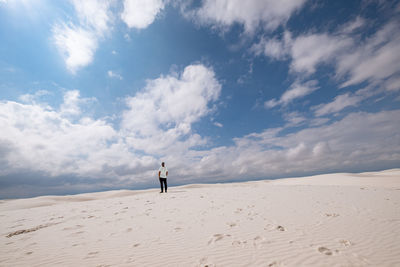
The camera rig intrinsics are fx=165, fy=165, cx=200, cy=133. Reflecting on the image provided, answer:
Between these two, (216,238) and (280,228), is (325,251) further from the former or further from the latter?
(216,238)

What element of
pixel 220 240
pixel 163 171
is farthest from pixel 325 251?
pixel 163 171

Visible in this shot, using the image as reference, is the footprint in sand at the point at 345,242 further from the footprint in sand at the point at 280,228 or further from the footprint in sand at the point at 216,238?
the footprint in sand at the point at 216,238

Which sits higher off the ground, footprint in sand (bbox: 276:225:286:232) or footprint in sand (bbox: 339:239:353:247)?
footprint in sand (bbox: 276:225:286:232)

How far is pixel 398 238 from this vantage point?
5184 mm

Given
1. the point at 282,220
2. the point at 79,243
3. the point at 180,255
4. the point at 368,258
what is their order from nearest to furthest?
the point at 368,258, the point at 180,255, the point at 79,243, the point at 282,220

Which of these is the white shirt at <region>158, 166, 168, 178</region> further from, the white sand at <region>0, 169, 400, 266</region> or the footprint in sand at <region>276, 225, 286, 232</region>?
the footprint in sand at <region>276, 225, 286, 232</region>

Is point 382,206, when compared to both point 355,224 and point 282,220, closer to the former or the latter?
point 355,224

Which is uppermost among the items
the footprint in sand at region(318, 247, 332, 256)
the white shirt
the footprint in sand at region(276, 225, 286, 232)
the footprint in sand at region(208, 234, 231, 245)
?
the white shirt

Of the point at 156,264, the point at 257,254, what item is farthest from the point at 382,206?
the point at 156,264

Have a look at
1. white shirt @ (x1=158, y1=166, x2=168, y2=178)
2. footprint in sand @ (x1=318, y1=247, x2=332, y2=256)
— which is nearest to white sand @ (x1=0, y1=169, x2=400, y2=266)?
footprint in sand @ (x1=318, y1=247, x2=332, y2=256)

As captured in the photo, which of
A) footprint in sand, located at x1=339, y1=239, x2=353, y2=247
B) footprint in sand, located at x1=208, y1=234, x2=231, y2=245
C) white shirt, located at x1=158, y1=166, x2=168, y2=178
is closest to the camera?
footprint in sand, located at x1=339, y1=239, x2=353, y2=247

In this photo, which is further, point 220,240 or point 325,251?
point 220,240

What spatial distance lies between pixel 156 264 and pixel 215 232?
7.66ft

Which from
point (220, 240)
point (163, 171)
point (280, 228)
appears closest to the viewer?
point (220, 240)
